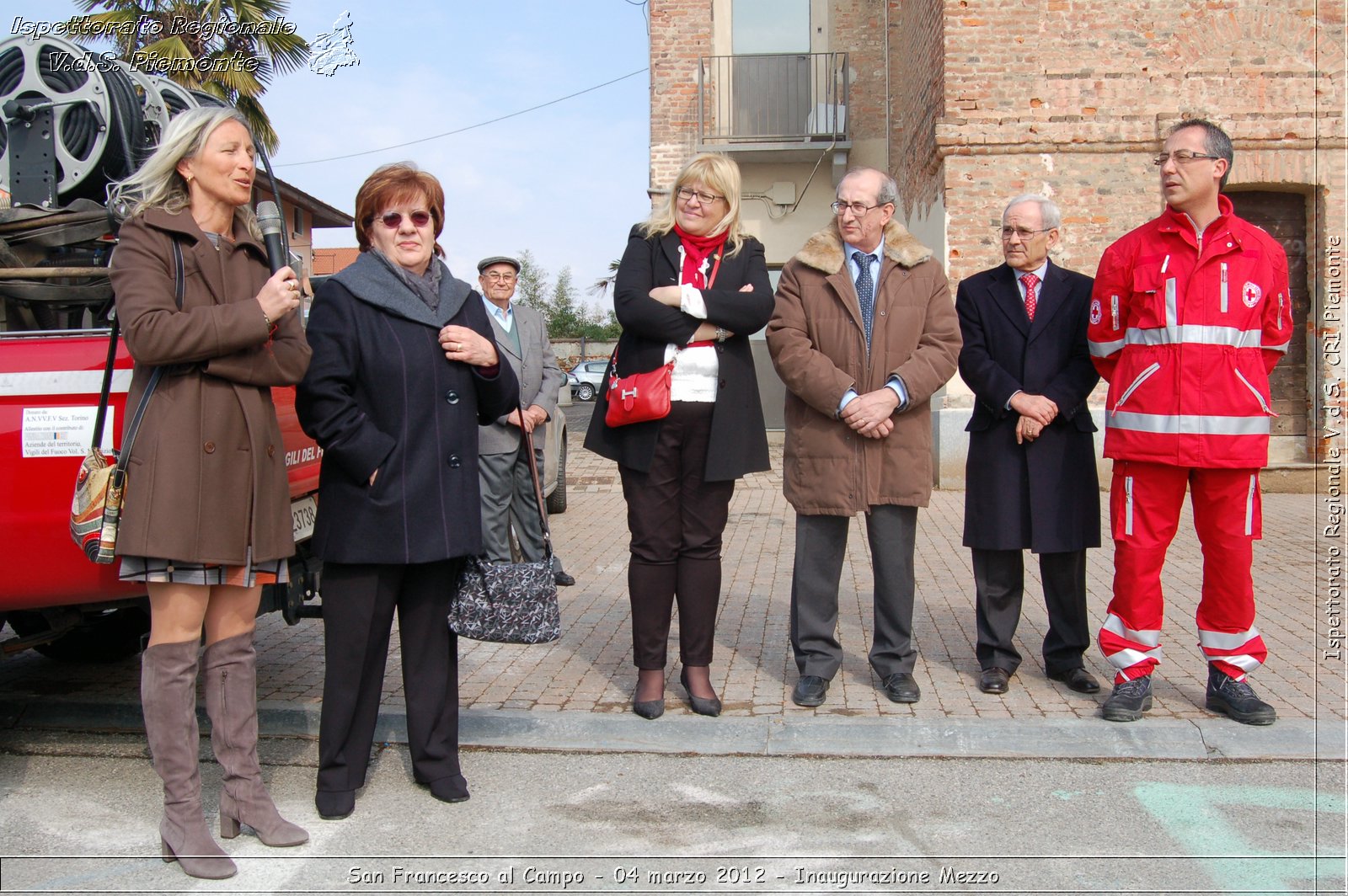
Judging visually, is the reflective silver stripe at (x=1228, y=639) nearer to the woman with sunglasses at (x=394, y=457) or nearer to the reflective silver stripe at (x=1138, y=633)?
the reflective silver stripe at (x=1138, y=633)

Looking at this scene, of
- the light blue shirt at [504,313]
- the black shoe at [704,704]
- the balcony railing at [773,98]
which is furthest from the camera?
the balcony railing at [773,98]

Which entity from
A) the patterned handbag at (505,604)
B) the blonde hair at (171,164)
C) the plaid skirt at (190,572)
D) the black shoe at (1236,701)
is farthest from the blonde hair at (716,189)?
the black shoe at (1236,701)

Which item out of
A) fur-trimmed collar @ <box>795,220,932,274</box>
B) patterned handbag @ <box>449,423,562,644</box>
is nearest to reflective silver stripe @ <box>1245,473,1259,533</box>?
fur-trimmed collar @ <box>795,220,932,274</box>

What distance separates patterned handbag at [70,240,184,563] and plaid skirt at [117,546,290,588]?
0.24 ft

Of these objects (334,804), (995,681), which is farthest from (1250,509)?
(334,804)

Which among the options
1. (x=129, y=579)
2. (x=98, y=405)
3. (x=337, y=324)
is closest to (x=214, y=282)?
(x=337, y=324)

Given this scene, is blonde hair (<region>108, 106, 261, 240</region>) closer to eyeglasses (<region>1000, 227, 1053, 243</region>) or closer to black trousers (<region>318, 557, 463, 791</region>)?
black trousers (<region>318, 557, 463, 791</region>)

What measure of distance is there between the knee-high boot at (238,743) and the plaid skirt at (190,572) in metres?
0.23

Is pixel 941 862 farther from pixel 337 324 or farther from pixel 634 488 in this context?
pixel 337 324

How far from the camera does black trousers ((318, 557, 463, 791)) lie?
377cm

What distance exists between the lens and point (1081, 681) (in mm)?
4914

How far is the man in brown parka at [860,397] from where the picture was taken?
15.6ft

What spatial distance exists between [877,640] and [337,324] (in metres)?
2.69

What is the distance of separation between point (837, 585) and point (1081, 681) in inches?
45.3
